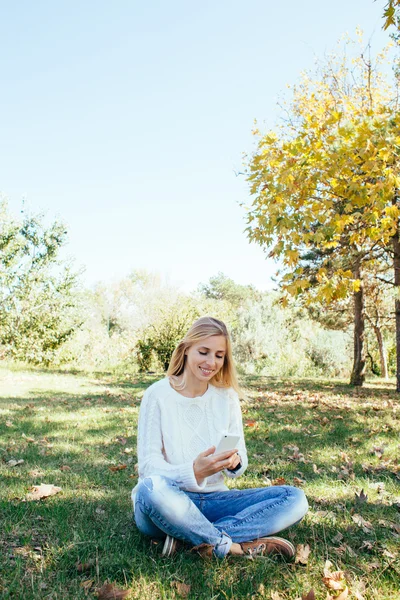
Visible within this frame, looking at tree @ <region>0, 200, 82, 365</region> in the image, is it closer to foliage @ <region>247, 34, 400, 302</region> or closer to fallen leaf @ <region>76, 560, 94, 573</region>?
foliage @ <region>247, 34, 400, 302</region>

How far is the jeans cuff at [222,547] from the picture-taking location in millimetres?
2451

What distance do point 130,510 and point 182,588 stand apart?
1.13m

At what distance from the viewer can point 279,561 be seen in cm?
250

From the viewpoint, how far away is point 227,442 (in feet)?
8.49

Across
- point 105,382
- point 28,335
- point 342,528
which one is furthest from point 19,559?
point 28,335

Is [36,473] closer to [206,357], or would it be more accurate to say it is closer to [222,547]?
[206,357]

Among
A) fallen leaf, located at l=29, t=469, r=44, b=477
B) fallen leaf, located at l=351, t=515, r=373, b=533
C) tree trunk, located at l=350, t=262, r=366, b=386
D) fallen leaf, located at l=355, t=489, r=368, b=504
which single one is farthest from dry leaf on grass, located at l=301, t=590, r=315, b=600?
tree trunk, located at l=350, t=262, r=366, b=386

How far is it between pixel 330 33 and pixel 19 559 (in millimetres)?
13101

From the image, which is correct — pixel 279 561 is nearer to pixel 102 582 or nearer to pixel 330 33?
pixel 102 582

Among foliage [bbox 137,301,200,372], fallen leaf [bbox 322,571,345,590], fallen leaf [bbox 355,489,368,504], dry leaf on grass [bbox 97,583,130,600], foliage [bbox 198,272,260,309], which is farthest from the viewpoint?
foliage [bbox 198,272,260,309]

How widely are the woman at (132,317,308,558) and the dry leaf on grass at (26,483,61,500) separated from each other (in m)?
0.97

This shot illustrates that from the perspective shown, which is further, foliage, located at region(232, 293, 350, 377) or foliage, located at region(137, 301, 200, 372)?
foliage, located at region(232, 293, 350, 377)

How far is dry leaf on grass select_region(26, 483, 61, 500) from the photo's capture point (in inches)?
133

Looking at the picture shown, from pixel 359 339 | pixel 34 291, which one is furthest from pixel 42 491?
pixel 34 291
